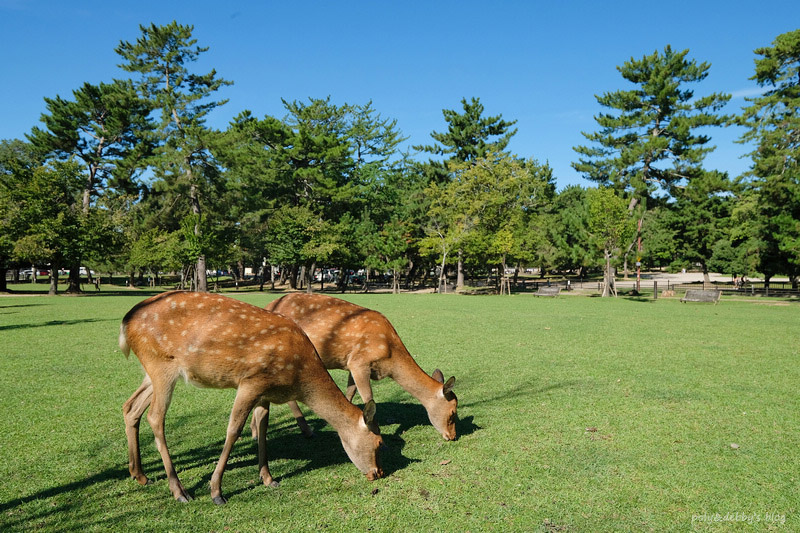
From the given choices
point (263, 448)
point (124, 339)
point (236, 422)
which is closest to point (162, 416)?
point (236, 422)

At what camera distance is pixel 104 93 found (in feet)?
133

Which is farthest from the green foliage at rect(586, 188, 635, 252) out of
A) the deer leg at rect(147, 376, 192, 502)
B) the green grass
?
the deer leg at rect(147, 376, 192, 502)

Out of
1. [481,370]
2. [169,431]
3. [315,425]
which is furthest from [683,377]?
[169,431]

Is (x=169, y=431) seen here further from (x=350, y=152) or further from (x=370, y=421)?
(x=350, y=152)

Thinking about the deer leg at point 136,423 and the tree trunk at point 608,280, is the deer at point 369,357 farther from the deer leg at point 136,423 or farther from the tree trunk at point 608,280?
the tree trunk at point 608,280

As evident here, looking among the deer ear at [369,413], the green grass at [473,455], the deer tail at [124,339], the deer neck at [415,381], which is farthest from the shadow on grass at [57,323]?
the deer ear at [369,413]

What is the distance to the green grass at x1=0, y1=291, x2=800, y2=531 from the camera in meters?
3.88

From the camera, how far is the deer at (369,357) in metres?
5.43

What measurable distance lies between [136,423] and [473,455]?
11.2 feet

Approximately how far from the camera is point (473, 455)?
5.10 m

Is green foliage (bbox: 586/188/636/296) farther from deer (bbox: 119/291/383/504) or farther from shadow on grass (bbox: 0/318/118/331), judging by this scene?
deer (bbox: 119/291/383/504)

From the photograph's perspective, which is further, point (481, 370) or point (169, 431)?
point (481, 370)

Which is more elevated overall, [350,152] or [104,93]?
[104,93]

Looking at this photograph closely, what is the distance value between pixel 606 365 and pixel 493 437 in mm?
5266
